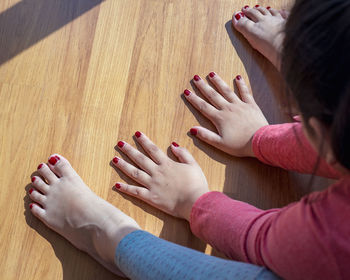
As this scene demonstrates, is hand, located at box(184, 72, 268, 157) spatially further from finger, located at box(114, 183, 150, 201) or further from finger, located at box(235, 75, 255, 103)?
finger, located at box(114, 183, 150, 201)

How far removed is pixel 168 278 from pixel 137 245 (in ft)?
0.32

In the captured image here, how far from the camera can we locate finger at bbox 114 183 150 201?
84 cm

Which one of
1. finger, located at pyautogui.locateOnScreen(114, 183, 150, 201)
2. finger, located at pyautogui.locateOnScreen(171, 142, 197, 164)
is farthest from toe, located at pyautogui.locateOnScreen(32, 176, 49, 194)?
finger, located at pyautogui.locateOnScreen(171, 142, 197, 164)

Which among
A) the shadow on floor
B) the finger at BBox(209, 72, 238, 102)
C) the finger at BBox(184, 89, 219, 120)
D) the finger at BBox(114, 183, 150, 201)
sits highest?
the shadow on floor

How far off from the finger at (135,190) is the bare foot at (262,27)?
474mm

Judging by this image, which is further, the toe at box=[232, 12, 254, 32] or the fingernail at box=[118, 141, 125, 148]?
the toe at box=[232, 12, 254, 32]

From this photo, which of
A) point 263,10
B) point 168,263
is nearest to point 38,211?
point 168,263

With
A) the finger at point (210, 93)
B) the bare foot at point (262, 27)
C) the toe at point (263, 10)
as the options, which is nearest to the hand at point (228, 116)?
the finger at point (210, 93)

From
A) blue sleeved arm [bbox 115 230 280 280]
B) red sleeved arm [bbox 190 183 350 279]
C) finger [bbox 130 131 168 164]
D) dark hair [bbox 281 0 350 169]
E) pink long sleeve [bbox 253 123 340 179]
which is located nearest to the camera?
dark hair [bbox 281 0 350 169]

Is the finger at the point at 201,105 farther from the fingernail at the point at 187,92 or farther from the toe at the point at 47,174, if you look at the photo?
the toe at the point at 47,174

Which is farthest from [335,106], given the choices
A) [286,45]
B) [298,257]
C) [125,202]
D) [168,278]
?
[125,202]

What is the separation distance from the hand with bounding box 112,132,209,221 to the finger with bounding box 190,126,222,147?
0.18ft

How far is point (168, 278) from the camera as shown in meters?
0.69

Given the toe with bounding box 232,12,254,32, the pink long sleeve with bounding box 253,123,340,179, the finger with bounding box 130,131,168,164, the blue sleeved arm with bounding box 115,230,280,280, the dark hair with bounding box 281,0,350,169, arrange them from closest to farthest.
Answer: the dark hair with bounding box 281,0,350,169 < the blue sleeved arm with bounding box 115,230,280,280 < the pink long sleeve with bounding box 253,123,340,179 < the finger with bounding box 130,131,168,164 < the toe with bounding box 232,12,254,32
